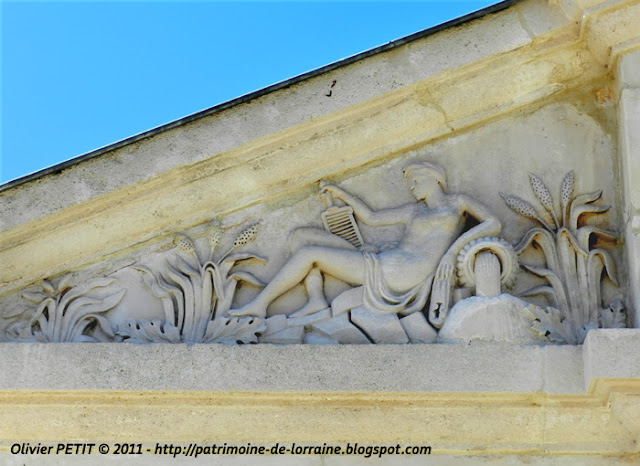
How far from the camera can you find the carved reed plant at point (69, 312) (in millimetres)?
7492

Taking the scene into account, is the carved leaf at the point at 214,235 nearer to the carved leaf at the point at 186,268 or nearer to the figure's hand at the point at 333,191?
the carved leaf at the point at 186,268

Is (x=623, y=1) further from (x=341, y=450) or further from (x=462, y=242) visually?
(x=341, y=450)

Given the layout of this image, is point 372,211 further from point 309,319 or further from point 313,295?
point 309,319

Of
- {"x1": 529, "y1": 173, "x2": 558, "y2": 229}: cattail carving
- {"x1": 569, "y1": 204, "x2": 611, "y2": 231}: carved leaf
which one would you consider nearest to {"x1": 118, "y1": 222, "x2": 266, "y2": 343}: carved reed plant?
{"x1": 529, "y1": 173, "x2": 558, "y2": 229}: cattail carving

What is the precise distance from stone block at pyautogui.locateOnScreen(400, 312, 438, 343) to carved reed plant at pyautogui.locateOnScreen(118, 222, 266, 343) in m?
0.77

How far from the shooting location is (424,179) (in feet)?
25.4

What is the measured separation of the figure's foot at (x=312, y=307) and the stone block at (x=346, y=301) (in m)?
0.05

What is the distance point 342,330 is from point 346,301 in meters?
0.17

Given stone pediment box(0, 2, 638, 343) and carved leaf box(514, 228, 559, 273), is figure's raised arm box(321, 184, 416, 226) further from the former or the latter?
carved leaf box(514, 228, 559, 273)

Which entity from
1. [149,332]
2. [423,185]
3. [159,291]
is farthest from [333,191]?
[149,332]

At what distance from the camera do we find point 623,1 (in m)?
7.68

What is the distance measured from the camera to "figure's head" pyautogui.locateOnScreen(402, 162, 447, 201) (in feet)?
25.3

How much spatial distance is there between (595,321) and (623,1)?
5.82 feet

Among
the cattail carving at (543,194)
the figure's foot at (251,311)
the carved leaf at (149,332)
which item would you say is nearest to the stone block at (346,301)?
the figure's foot at (251,311)
